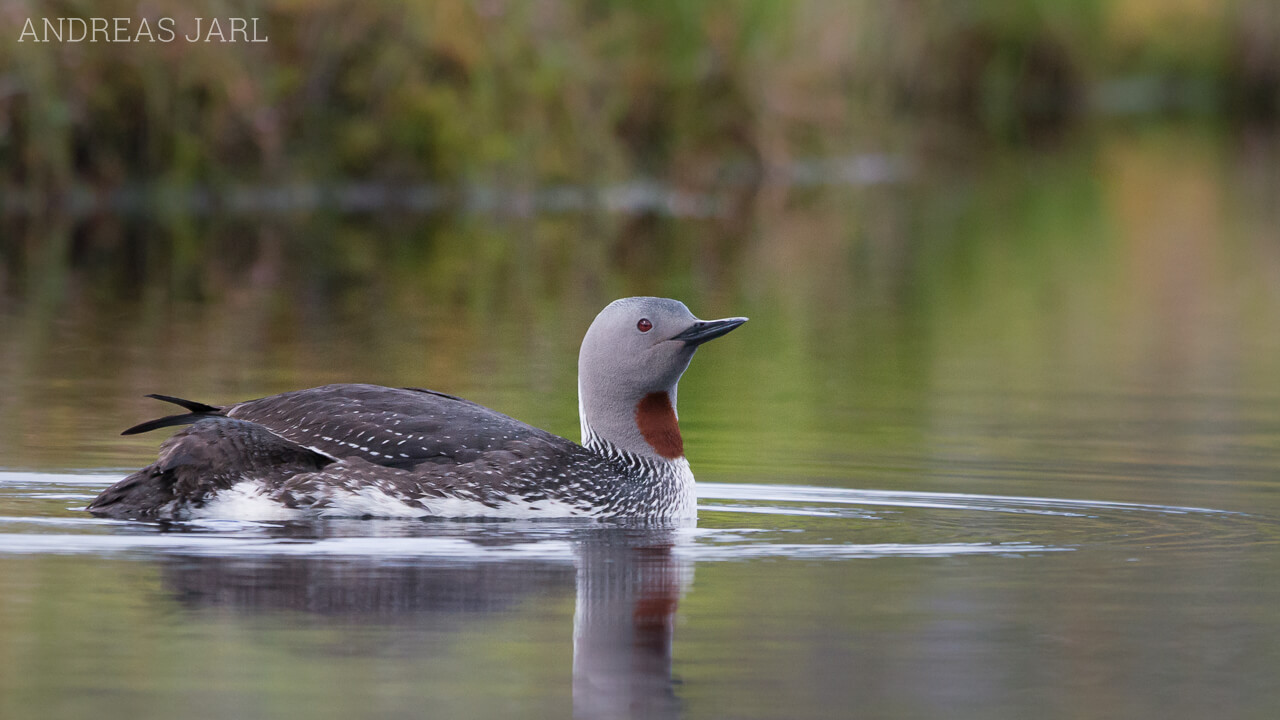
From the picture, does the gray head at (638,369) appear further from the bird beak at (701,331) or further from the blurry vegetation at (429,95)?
the blurry vegetation at (429,95)

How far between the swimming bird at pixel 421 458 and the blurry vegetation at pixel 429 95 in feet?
35.2

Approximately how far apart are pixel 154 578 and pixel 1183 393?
5.78 m

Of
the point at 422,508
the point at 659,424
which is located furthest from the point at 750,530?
the point at 422,508

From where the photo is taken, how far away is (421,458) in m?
7.00

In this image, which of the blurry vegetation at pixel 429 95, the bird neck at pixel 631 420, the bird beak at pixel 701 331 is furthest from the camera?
the blurry vegetation at pixel 429 95

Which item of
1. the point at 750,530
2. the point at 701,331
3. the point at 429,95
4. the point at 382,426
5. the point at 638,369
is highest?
the point at 429,95

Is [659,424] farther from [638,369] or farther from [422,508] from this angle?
[422,508]

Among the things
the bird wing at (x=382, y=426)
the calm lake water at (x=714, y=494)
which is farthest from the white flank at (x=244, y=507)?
the bird wing at (x=382, y=426)

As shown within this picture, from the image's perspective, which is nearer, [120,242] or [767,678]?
[767,678]

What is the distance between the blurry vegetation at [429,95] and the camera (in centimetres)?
1769

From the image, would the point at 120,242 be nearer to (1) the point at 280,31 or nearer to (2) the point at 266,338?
(1) the point at 280,31

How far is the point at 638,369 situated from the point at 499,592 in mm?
1661

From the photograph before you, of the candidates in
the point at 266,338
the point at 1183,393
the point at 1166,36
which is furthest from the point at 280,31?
the point at 1166,36

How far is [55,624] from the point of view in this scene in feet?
17.2
